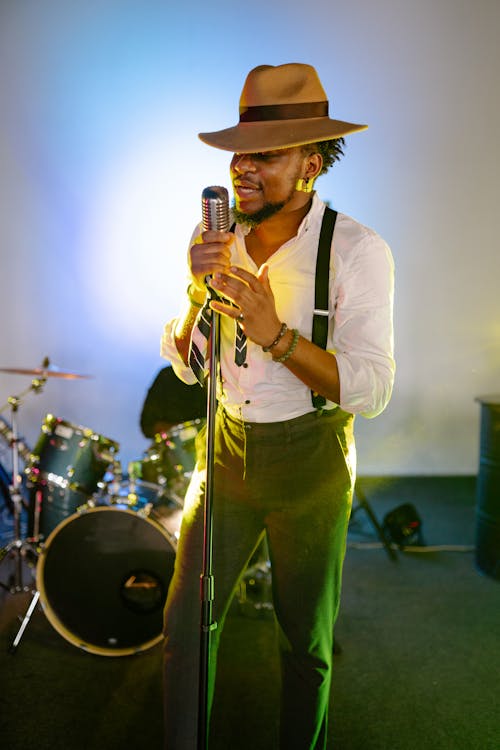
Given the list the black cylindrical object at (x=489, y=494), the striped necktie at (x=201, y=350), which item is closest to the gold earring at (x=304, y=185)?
the striped necktie at (x=201, y=350)

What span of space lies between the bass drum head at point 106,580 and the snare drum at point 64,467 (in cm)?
28

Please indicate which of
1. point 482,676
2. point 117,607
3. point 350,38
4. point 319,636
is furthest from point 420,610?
point 350,38

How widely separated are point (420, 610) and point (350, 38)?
3794mm

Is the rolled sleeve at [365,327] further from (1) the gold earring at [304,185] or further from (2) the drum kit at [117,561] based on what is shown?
(2) the drum kit at [117,561]

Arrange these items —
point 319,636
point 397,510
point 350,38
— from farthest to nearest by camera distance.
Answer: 1. point 350,38
2. point 397,510
3. point 319,636

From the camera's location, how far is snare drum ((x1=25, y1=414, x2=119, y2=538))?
2.74m

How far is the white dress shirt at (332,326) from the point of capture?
1362 millimetres

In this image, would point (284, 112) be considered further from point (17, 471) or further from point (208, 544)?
point (17, 471)

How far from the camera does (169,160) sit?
13.9 ft

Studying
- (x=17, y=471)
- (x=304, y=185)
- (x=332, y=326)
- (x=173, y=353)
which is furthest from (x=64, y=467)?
(x=304, y=185)

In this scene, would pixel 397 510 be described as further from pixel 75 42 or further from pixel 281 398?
pixel 75 42

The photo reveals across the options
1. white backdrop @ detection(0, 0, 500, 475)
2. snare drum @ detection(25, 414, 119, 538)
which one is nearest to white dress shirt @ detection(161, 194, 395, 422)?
snare drum @ detection(25, 414, 119, 538)

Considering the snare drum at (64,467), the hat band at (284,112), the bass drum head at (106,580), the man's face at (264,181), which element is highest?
the hat band at (284,112)

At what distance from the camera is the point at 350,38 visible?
4.25 metres
